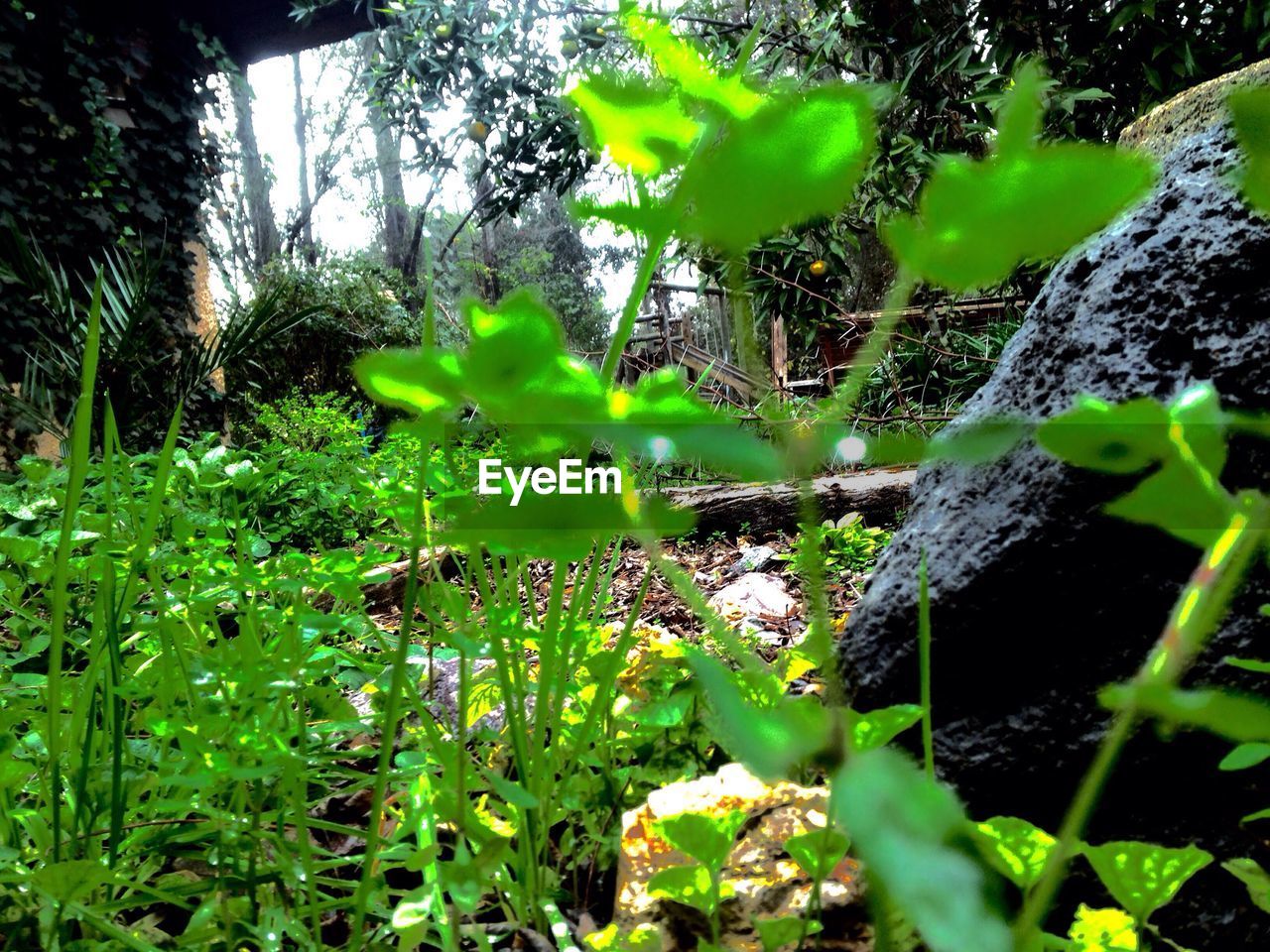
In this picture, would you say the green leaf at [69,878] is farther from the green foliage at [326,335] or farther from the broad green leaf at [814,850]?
the green foliage at [326,335]

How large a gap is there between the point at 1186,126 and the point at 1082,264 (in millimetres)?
380

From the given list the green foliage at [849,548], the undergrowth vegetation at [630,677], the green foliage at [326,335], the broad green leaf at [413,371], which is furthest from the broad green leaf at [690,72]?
the green foliage at [326,335]

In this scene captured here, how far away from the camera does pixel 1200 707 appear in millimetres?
208

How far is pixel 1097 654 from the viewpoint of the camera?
710 millimetres

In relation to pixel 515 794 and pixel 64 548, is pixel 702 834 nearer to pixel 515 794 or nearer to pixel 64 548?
pixel 515 794

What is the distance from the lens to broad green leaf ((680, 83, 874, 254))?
0.66 ft

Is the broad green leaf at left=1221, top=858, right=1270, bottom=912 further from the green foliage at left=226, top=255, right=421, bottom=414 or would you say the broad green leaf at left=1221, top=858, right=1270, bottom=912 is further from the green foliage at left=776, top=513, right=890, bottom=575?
the green foliage at left=226, top=255, right=421, bottom=414

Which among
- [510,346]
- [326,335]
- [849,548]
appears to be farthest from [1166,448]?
[326,335]

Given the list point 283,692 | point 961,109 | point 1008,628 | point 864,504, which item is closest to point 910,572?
point 1008,628

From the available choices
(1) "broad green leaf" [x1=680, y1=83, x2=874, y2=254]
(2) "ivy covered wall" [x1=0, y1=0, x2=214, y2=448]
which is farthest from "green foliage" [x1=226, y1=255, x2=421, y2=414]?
(1) "broad green leaf" [x1=680, y1=83, x2=874, y2=254]

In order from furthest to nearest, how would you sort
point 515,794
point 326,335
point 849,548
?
point 326,335
point 849,548
point 515,794

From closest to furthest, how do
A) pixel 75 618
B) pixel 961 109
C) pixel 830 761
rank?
pixel 830 761, pixel 75 618, pixel 961 109

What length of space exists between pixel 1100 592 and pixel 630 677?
0.53m

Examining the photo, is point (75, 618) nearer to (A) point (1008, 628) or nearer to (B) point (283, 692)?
(B) point (283, 692)
